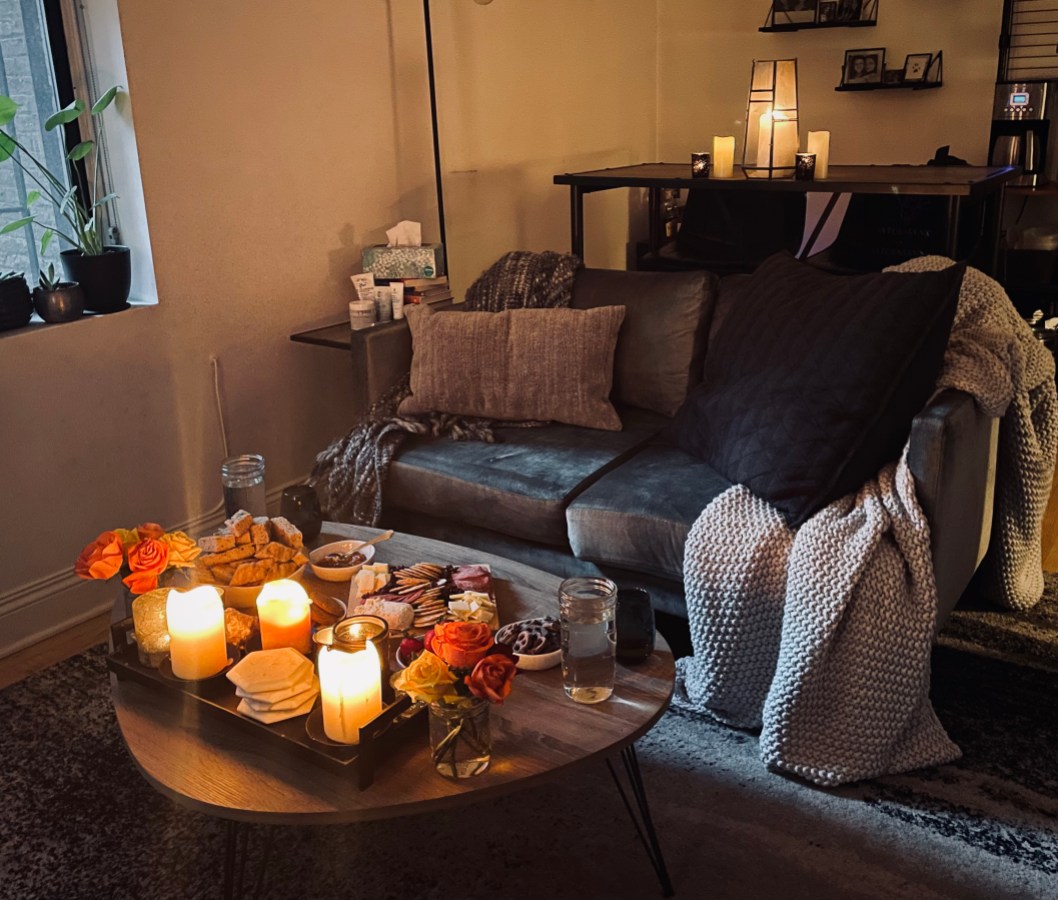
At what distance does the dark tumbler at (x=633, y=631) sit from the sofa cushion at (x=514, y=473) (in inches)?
28.7

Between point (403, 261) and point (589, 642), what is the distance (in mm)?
1958

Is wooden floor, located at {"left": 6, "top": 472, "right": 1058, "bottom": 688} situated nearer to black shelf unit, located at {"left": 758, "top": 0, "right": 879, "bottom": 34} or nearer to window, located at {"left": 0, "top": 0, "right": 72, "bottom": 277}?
window, located at {"left": 0, "top": 0, "right": 72, "bottom": 277}

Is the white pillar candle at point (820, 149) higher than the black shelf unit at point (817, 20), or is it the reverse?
the black shelf unit at point (817, 20)

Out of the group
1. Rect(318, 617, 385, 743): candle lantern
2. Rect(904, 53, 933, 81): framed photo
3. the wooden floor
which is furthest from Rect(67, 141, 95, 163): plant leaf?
Rect(904, 53, 933, 81): framed photo

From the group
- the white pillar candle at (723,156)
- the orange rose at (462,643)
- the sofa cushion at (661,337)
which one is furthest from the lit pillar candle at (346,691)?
the white pillar candle at (723,156)

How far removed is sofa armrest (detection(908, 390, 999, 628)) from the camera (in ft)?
6.34

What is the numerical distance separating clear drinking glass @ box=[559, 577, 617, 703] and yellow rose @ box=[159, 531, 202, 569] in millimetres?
609

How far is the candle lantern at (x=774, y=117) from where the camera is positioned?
132 inches

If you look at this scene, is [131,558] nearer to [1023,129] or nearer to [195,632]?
[195,632]

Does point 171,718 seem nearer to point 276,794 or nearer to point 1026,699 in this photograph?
point 276,794

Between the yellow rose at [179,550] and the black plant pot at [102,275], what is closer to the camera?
the yellow rose at [179,550]

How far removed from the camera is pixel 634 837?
1765mm

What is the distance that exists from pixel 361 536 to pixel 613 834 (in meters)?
0.74

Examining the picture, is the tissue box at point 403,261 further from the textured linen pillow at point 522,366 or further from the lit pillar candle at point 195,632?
the lit pillar candle at point 195,632
